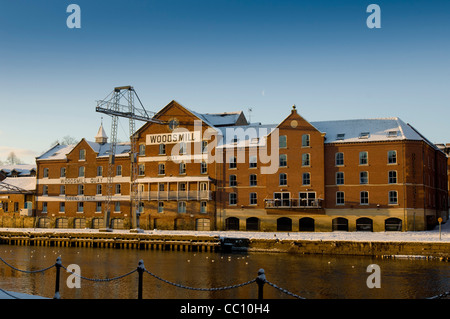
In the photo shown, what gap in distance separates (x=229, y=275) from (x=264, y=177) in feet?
91.0

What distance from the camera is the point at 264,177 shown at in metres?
59.2

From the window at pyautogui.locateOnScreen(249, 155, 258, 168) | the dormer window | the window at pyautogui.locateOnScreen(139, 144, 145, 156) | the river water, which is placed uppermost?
the dormer window

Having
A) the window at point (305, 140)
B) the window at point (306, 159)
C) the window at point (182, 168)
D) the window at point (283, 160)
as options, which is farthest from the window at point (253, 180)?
the window at point (182, 168)

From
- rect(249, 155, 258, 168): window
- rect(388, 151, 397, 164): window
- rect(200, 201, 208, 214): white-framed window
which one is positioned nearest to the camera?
rect(388, 151, 397, 164): window

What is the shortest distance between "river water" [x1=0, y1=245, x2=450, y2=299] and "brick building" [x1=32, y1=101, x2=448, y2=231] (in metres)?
13.3

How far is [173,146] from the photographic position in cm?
6412

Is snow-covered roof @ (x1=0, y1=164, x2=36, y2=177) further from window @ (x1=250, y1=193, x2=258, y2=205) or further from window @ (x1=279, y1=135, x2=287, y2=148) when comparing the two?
window @ (x1=279, y1=135, x2=287, y2=148)

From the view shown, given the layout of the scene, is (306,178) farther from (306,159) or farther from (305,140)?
(305,140)

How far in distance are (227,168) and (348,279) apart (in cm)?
3193

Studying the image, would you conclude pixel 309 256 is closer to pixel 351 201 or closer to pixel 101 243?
pixel 351 201

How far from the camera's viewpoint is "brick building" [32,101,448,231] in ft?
178

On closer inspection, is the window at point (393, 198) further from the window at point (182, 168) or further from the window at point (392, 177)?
the window at point (182, 168)

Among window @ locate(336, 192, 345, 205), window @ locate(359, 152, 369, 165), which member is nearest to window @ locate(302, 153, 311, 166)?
window @ locate(336, 192, 345, 205)
